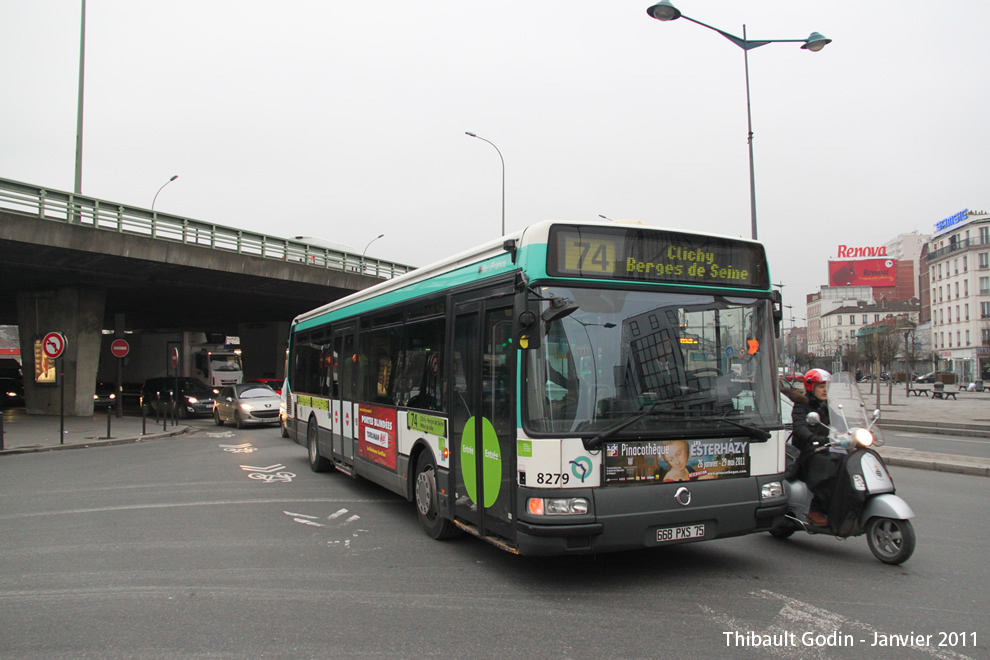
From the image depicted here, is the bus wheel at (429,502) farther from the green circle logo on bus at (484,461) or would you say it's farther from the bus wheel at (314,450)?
the bus wheel at (314,450)

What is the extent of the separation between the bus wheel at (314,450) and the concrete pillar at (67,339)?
18.4 m

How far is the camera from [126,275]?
26.3m

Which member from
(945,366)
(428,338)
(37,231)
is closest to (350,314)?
(428,338)

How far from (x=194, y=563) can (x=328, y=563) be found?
1221 millimetres

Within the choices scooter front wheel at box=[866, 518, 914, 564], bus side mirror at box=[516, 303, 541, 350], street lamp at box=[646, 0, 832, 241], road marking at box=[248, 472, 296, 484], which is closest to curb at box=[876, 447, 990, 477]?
street lamp at box=[646, 0, 832, 241]

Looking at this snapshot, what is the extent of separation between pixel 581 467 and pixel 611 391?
609mm

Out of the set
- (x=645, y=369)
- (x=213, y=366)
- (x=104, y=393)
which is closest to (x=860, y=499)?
(x=645, y=369)

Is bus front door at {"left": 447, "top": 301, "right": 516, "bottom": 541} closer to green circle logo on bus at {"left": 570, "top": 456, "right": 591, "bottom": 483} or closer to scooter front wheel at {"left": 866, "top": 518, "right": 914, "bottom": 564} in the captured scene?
green circle logo on bus at {"left": 570, "top": 456, "right": 591, "bottom": 483}

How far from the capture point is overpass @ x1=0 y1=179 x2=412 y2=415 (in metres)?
21.7

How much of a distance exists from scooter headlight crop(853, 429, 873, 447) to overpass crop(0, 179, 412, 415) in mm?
20461

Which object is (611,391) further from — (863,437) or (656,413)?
(863,437)

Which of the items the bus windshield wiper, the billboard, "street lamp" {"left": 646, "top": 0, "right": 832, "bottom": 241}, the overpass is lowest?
the bus windshield wiper

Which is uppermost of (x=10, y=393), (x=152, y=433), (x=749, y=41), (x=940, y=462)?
(x=749, y=41)

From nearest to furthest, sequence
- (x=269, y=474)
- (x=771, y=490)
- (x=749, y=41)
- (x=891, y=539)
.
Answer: (x=771, y=490)
(x=891, y=539)
(x=269, y=474)
(x=749, y=41)
